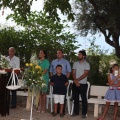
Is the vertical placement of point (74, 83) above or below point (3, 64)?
below

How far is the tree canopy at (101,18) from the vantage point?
606 inches

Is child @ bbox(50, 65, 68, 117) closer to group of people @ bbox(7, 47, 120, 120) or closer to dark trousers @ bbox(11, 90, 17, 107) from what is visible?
group of people @ bbox(7, 47, 120, 120)

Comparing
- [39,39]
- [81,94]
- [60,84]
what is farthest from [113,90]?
[39,39]

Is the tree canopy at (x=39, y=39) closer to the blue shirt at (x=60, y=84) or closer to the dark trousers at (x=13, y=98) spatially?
the dark trousers at (x=13, y=98)

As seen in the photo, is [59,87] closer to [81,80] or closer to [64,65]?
[81,80]

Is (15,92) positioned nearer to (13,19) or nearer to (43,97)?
(43,97)

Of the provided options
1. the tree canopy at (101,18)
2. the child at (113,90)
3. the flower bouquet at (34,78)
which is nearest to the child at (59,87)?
the child at (113,90)

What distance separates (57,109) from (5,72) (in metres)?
1.78

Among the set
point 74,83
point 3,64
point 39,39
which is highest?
point 39,39

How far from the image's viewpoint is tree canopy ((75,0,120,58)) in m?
15.4

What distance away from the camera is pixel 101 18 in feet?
53.5

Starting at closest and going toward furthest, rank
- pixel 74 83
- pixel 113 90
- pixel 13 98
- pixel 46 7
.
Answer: pixel 113 90 → pixel 74 83 → pixel 13 98 → pixel 46 7

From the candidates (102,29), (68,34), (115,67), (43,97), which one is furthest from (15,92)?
(102,29)

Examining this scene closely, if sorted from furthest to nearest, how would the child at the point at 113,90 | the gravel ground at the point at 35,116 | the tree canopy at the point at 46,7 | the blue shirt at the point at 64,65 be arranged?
the tree canopy at the point at 46,7
the blue shirt at the point at 64,65
the gravel ground at the point at 35,116
the child at the point at 113,90
